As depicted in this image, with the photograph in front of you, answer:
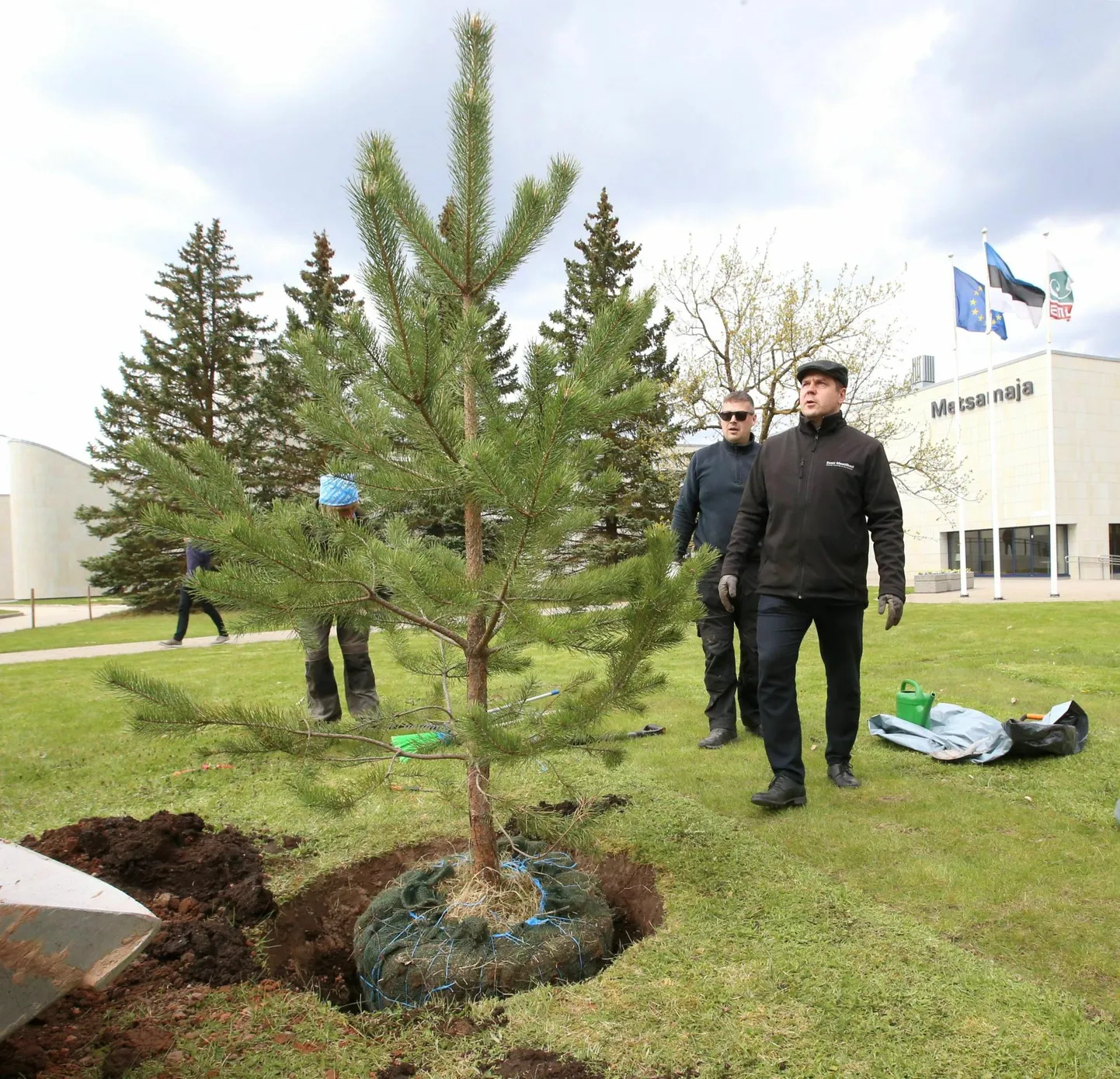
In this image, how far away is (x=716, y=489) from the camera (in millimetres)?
4652

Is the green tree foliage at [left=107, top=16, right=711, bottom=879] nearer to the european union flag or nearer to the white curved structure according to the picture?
the european union flag

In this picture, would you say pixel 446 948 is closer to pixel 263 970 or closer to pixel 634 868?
pixel 263 970

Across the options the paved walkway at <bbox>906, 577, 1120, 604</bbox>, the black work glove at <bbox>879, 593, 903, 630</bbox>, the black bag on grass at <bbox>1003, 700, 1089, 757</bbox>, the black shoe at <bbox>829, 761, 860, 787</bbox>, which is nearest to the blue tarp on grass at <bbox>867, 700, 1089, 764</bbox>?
the black bag on grass at <bbox>1003, 700, 1089, 757</bbox>

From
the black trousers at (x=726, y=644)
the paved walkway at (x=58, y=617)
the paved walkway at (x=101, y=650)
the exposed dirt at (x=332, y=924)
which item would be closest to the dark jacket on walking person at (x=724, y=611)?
the black trousers at (x=726, y=644)

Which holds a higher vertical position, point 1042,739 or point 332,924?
point 1042,739

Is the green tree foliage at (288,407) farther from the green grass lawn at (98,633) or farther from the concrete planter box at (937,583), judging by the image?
the concrete planter box at (937,583)

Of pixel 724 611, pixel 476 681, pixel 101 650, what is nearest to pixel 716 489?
pixel 724 611

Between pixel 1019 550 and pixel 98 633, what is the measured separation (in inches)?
1402

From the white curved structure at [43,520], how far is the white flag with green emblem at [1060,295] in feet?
150

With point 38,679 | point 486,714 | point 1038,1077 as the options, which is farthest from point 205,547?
point 38,679

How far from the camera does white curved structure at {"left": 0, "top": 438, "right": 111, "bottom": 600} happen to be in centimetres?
4316

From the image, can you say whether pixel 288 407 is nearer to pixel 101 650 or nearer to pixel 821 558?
pixel 101 650

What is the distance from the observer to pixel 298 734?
232cm

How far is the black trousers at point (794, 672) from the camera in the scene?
3.42 m
